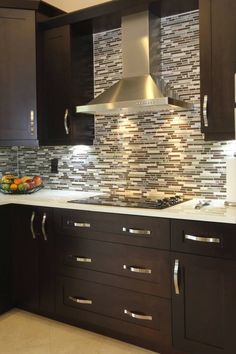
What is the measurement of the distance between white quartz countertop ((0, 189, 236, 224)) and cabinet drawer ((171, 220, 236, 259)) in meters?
0.04

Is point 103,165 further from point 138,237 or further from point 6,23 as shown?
point 6,23

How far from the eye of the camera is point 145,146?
9.75 ft

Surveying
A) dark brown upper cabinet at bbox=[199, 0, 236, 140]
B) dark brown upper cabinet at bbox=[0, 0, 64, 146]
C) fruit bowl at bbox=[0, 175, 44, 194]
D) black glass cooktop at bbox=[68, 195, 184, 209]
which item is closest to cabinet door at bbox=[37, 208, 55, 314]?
black glass cooktop at bbox=[68, 195, 184, 209]

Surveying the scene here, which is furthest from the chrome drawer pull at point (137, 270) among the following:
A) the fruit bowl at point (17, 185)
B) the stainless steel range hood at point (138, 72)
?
the fruit bowl at point (17, 185)

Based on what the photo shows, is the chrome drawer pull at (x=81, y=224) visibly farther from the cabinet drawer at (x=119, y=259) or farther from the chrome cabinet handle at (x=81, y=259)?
the chrome cabinet handle at (x=81, y=259)

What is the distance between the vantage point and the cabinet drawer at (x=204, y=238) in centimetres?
200

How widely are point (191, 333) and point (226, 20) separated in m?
1.88

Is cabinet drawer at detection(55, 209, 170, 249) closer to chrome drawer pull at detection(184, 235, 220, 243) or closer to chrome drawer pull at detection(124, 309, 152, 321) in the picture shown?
chrome drawer pull at detection(184, 235, 220, 243)

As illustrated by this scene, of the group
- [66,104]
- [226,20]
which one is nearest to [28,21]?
[66,104]

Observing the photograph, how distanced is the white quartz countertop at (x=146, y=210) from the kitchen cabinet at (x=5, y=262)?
119mm

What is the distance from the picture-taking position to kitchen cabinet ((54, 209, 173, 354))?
2264mm

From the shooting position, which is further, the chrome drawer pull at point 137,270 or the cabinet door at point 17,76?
the cabinet door at point 17,76

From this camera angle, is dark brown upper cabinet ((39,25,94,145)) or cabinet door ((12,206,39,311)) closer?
cabinet door ((12,206,39,311))

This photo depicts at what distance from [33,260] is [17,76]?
1486mm
